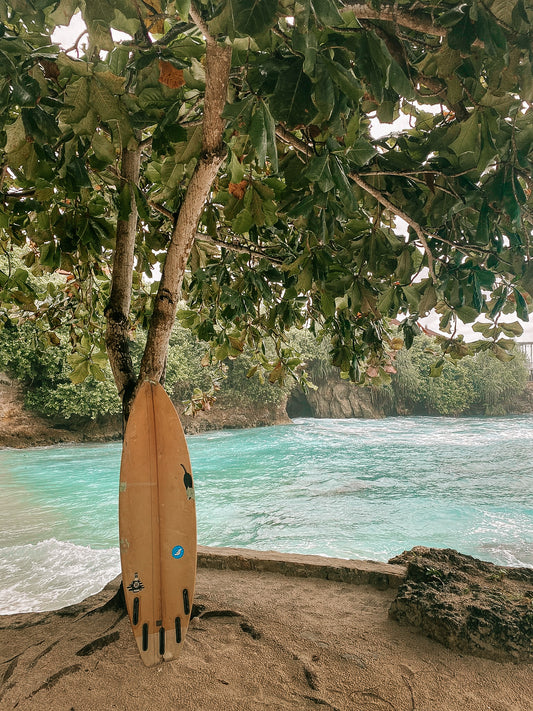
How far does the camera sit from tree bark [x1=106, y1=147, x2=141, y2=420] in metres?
2.12

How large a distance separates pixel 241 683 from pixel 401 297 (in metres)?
1.60

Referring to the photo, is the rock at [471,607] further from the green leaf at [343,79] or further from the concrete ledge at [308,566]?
the green leaf at [343,79]

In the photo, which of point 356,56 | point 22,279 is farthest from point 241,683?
point 22,279

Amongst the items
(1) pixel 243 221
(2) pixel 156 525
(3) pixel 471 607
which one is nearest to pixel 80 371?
(2) pixel 156 525

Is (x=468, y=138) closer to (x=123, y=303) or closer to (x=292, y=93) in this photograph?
(x=292, y=93)

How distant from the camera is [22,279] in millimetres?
2779

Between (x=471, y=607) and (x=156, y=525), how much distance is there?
4.71ft

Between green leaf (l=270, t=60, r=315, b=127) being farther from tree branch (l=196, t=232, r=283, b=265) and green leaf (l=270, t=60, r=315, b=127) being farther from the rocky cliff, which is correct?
the rocky cliff

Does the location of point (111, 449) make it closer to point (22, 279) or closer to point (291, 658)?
point (22, 279)

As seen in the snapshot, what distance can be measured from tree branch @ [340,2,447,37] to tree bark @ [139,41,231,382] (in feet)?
1.13

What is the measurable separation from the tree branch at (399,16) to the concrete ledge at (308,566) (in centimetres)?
253

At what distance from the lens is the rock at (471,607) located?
1.88 meters

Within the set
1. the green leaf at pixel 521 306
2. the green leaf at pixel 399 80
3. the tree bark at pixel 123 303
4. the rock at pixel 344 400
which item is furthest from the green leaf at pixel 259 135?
the rock at pixel 344 400

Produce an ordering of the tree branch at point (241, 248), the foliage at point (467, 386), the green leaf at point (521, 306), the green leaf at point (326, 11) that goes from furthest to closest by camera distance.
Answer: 1. the foliage at point (467, 386)
2. the tree branch at point (241, 248)
3. the green leaf at point (521, 306)
4. the green leaf at point (326, 11)
